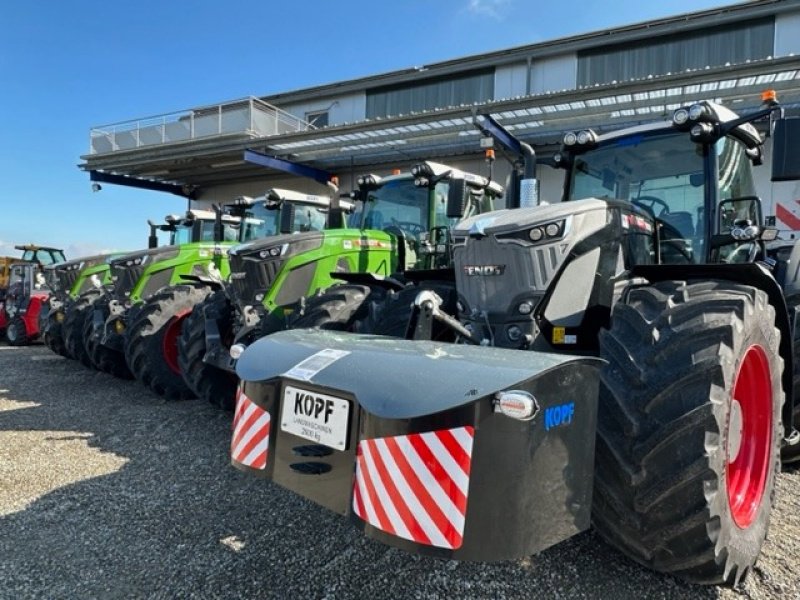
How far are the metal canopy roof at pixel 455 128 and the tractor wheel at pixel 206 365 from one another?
5.12m

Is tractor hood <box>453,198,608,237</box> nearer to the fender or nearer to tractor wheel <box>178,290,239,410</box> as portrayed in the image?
the fender

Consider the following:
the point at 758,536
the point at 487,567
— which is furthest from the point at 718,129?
the point at 487,567

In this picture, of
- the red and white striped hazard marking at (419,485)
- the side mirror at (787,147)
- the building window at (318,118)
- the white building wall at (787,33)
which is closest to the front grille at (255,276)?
the red and white striped hazard marking at (419,485)

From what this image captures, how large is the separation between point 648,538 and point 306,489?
128cm

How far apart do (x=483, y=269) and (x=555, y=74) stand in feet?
47.0

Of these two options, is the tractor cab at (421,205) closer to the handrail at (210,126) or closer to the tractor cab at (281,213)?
the tractor cab at (281,213)

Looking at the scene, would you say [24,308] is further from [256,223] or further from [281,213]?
[281,213]

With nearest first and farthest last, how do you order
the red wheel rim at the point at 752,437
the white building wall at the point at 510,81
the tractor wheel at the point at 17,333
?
1. the red wheel rim at the point at 752,437
2. the tractor wheel at the point at 17,333
3. the white building wall at the point at 510,81

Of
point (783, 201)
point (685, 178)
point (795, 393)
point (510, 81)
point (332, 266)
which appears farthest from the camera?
point (510, 81)

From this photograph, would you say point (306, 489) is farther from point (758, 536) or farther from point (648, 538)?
point (758, 536)

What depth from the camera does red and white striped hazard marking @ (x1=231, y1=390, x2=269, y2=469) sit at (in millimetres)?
2465

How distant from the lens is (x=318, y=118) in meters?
20.2

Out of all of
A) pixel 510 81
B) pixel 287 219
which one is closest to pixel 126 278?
pixel 287 219

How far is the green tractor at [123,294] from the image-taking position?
732 cm
